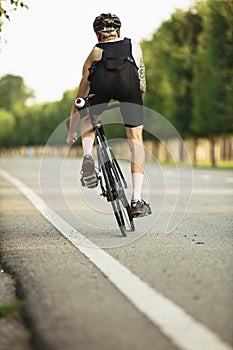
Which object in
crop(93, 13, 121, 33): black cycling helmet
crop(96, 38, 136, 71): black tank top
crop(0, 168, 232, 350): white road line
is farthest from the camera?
crop(93, 13, 121, 33): black cycling helmet

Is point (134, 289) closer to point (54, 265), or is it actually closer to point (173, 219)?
point (54, 265)

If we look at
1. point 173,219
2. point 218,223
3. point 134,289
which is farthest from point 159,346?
point 173,219

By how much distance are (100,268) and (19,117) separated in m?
161

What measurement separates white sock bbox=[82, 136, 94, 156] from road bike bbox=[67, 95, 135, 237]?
88mm

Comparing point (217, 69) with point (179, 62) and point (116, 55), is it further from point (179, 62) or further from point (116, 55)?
point (116, 55)

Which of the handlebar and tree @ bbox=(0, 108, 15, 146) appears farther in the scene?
tree @ bbox=(0, 108, 15, 146)

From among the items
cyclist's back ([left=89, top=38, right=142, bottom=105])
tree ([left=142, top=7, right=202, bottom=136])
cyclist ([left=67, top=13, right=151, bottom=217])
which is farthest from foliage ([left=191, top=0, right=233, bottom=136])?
cyclist's back ([left=89, top=38, right=142, bottom=105])

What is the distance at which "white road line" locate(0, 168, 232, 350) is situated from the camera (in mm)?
3957

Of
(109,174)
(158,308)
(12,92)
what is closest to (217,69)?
(109,174)

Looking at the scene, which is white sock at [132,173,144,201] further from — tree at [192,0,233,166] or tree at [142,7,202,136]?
tree at [142,7,202,136]

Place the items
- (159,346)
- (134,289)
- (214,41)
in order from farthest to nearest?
(214,41) → (134,289) → (159,346)

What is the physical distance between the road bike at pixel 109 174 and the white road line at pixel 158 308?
0.81 meters

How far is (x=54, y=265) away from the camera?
6375mm

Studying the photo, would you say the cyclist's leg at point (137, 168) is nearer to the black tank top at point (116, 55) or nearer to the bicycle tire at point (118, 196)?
the bicycle tire at point (118, 196)
